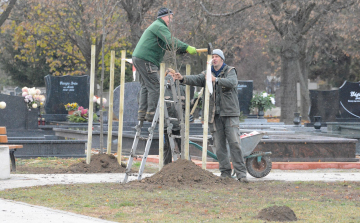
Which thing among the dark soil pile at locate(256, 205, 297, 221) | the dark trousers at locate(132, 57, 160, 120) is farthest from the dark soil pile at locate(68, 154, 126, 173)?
the dark soil pile at locate(256, 205, 297, 221)

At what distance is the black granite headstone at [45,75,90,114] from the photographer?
74.3 ft

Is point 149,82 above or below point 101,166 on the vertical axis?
above

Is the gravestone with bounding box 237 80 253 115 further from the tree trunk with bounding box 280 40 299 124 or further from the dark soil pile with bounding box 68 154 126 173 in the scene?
Result: the dark soil pile with bounding box 68 154 126 173

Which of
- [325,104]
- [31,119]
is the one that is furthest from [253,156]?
[325,104]

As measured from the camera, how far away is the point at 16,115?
659 inches

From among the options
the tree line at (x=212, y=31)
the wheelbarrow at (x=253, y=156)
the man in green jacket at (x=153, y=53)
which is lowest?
the wheelbarrow at (x=253, y=156)

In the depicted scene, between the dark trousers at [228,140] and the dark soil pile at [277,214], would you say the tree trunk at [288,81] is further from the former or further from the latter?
the dark soil pile at [277,214]

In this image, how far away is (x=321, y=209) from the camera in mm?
6059

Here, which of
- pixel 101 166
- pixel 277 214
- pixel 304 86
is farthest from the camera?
pixel 304 86

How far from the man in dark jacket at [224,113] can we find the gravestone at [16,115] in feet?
30.9

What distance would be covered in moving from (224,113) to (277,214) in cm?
315

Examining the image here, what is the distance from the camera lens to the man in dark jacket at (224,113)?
8.40 m

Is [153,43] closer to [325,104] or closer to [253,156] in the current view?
[253,156]

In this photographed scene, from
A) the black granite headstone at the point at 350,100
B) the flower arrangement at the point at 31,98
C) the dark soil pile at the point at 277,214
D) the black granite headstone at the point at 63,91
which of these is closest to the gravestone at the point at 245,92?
the black granite headstone at the point at 350,100
